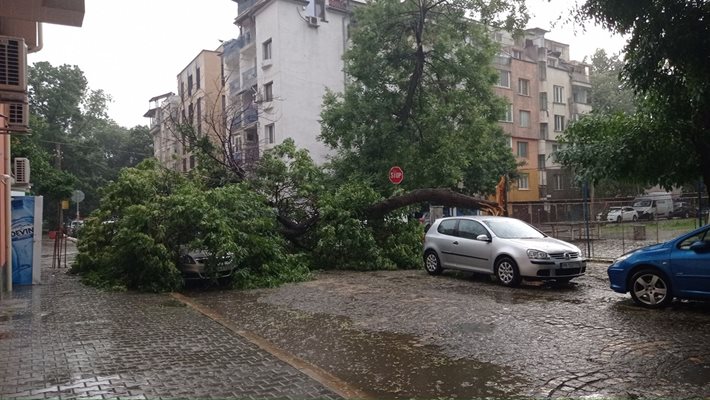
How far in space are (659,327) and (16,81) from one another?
32.7 ft

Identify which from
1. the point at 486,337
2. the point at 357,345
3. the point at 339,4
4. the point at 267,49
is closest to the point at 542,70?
the point at 339,4

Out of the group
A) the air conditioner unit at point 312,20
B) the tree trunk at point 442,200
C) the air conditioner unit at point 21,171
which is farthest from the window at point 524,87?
the air conditioner unit at point 21,171

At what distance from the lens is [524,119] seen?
4672cm

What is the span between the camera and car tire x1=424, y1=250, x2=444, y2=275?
566 inches

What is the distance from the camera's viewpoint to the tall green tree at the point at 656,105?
23.9 feet

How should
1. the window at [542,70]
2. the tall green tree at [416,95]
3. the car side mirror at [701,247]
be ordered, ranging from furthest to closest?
the window at [542,70] → the tall green tree at [416,95] → the car side mirror at [701,247]

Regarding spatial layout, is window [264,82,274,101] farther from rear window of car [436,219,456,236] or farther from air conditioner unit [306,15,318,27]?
rear window of car [436,219,456,236]

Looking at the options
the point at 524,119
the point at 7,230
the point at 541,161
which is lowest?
the point at 7,230

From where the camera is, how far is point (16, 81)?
27.4 feet

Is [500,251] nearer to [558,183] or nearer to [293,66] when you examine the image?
[293,66]

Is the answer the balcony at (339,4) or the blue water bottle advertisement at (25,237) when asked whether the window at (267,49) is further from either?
the blue water bottle advertisement at (25,237)

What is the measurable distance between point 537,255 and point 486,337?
4.72m

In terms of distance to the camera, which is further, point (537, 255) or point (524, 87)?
point (524, 87)

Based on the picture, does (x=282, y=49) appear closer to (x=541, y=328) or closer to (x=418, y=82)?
(x=418, y=82)
